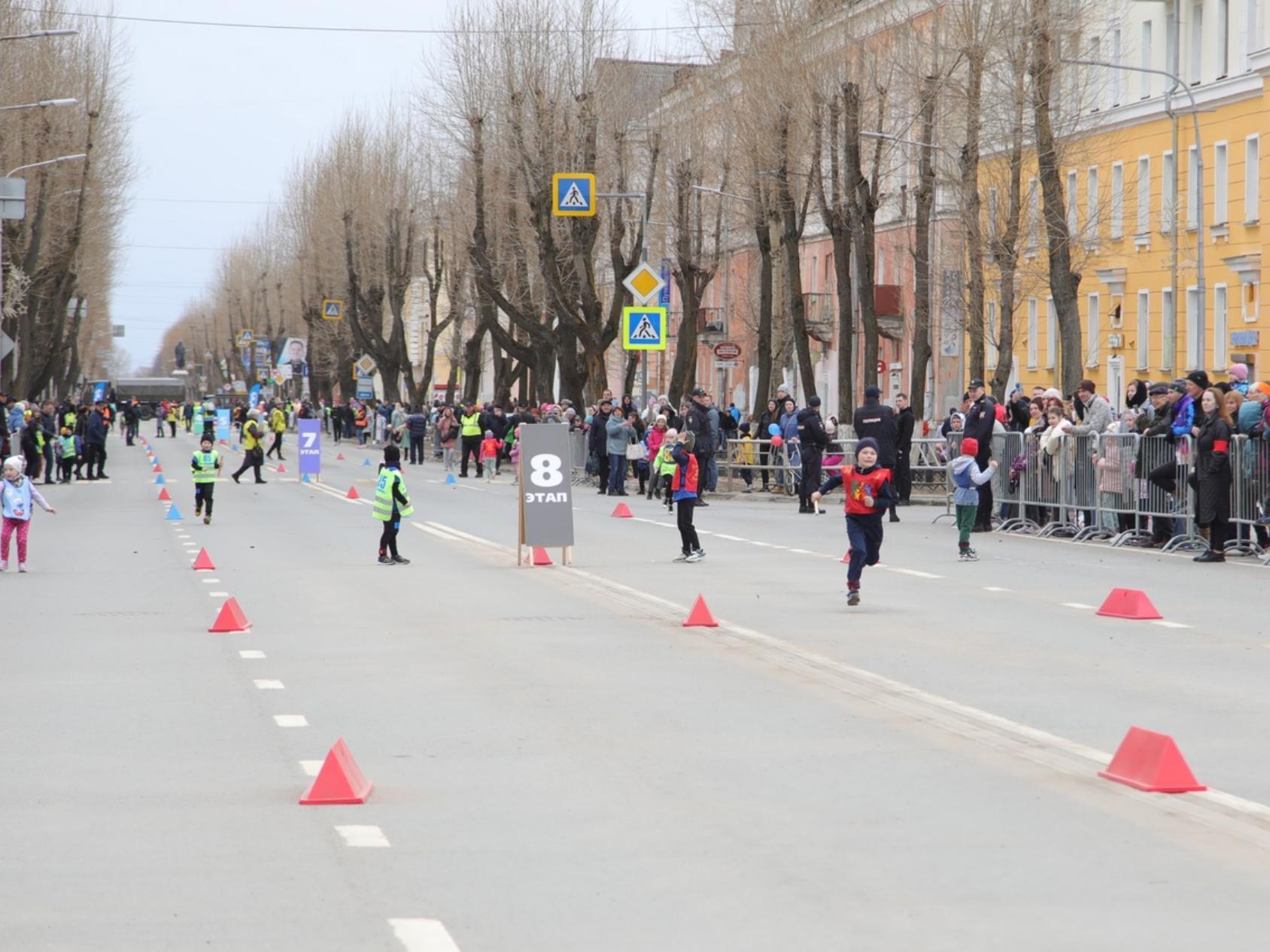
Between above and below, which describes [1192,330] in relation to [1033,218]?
below

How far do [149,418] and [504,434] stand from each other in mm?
100085

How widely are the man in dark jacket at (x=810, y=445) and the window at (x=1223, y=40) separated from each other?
20651 millimetres

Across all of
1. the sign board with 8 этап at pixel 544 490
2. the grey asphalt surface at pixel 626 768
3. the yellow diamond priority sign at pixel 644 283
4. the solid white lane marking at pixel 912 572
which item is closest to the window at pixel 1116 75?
the yellow diamond priority sign at pixel 644 283

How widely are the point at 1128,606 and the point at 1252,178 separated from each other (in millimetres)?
35730

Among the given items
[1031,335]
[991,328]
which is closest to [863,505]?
[991,328]

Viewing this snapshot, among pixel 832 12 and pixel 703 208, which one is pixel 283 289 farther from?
pixel 832 12

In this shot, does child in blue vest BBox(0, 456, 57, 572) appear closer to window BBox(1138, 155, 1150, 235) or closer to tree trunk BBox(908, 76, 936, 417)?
tree trunk BBox(908, 76, 936, 417)

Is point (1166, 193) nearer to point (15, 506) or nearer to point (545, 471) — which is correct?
point (545, 471)

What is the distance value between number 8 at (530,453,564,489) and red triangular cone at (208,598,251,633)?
22.0 feet

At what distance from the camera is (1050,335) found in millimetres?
62156

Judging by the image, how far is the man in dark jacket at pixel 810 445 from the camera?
35.1 m

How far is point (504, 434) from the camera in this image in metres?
56.9

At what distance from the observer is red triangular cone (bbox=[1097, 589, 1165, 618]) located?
54.3 feet

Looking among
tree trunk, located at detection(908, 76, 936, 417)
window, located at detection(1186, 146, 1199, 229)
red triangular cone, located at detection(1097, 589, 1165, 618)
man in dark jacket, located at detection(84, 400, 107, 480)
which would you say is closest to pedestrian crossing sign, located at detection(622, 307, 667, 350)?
tree trunk, located at detection(908, 76, 936, 417)
